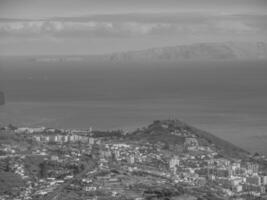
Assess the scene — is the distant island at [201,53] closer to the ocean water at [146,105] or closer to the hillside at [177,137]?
the ocean water at [146,105]

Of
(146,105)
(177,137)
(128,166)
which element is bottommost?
(128,166)

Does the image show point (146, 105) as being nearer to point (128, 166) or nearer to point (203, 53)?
point (128, 166)

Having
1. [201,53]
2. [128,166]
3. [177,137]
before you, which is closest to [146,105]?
[177,137]

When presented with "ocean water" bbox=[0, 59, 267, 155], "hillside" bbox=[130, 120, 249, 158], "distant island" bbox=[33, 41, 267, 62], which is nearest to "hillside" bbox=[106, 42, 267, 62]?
"distant island" bbox=[33, 41, 267, 62]

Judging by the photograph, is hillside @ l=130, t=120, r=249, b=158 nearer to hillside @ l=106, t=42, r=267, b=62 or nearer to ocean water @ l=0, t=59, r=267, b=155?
ocean water @ l=0, t=59, r=267, b=155

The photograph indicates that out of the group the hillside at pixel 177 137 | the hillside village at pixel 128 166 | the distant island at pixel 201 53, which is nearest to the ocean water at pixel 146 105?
the hillside at pixel 177 137

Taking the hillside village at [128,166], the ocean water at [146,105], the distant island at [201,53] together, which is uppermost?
the distant island at [201,53]

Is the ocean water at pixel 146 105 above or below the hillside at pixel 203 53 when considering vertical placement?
below
